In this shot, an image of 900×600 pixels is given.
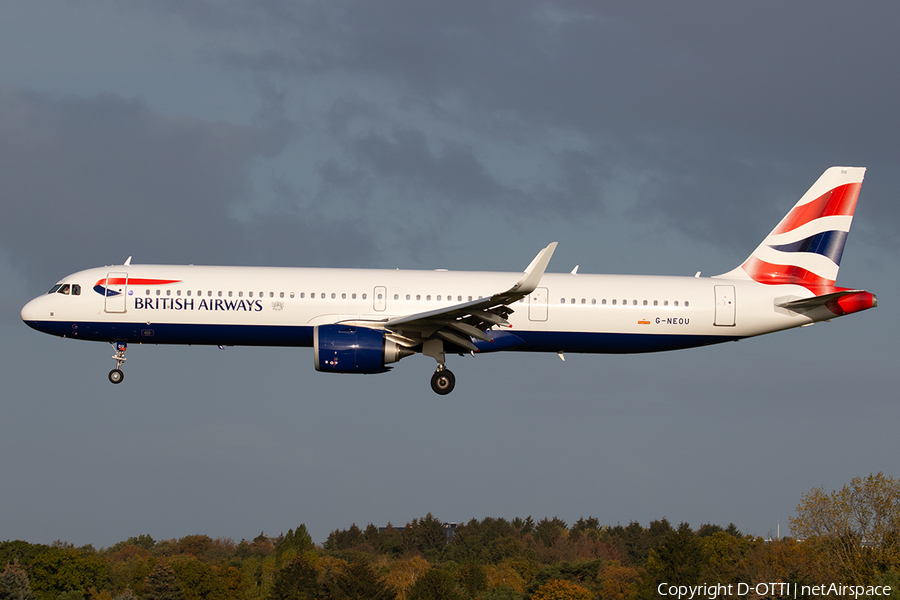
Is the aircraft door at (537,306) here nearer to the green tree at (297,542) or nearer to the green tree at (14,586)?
the green tree at (14,586)

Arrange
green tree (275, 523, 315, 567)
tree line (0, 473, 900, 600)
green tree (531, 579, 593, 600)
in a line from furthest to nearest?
1. green tree (275, 523, 315, 567)
2. green tree (531, 579, 593, 600)
3. tree line (0, 473, 900, 600)

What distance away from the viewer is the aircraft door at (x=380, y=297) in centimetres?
3466

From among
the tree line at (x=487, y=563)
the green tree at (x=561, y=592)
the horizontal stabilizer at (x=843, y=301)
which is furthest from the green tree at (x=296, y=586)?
the horizontal stabilizer at (x=843, y=301)

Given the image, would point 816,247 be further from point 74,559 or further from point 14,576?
point 74,559

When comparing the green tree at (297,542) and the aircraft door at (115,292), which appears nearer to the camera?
the aircraft door at (115,292)

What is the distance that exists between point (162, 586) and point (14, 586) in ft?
56.2

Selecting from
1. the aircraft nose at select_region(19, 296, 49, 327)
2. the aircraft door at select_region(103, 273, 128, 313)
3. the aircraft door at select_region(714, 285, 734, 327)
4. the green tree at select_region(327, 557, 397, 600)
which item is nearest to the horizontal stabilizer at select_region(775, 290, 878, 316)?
the aircraft door at select_region(714, 285, 734, 327)

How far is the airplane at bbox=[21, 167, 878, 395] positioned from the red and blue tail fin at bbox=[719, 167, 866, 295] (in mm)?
1131

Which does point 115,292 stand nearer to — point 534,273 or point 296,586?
point 534,273

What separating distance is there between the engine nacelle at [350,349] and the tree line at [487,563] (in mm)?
35065

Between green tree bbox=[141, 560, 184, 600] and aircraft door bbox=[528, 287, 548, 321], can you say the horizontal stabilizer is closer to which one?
aircraft door bbox=[528, 287, 548, 321]

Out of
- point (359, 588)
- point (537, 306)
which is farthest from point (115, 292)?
point (359, 588)

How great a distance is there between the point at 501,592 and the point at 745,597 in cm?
4228

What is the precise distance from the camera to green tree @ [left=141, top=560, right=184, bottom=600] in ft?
385
